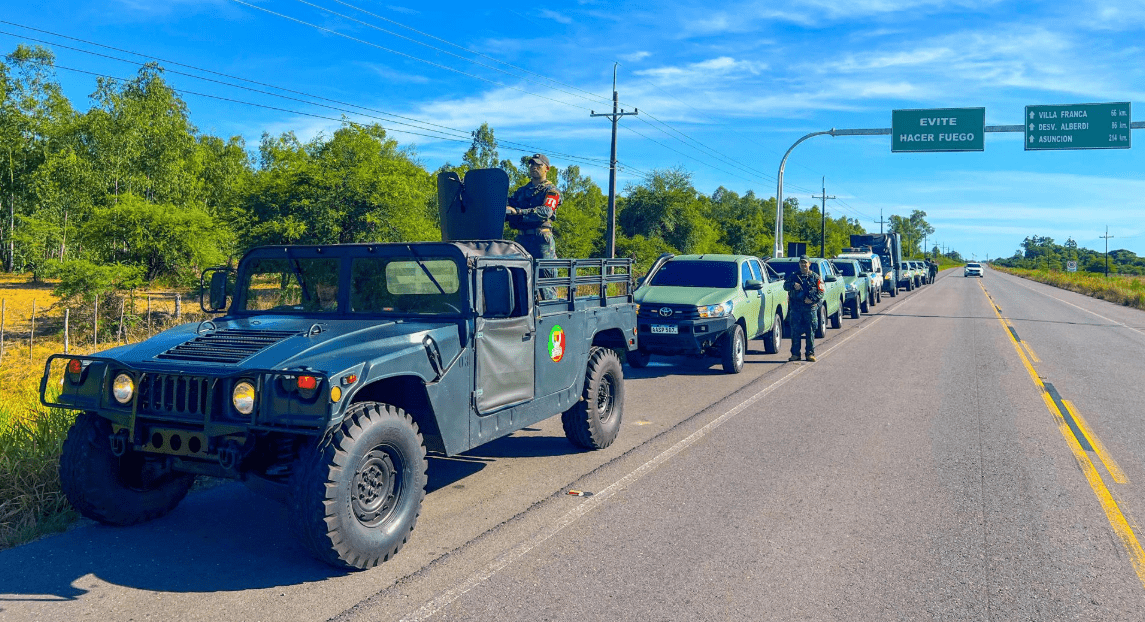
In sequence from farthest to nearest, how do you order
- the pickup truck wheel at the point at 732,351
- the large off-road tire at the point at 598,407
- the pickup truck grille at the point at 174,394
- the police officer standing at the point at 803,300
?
the police officer standing at the point at 803,300, the pickup truck wheel at the point at 732,351, the large off-road tire at the point at 598,407, the pickup truck grille at the point at 174,394

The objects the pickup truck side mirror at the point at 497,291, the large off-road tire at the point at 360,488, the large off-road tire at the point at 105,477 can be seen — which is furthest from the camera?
the pickup truck side mirror at the point at 497,291

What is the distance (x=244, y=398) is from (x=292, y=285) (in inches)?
68.5

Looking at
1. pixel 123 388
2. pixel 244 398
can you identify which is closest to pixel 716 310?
pixel 244 398

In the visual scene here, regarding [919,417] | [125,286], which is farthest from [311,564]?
[125,286]

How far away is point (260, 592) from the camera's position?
3943 mm

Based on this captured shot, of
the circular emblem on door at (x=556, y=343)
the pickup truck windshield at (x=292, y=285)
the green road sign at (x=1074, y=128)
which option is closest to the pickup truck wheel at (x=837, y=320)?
the green road sign at (x=1074, y=128)

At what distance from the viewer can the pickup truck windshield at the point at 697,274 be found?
1280 centimetres

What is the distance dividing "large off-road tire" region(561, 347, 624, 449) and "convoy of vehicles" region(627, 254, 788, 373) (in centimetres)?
433

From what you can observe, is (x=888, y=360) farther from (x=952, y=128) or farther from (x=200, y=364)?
(x=952, y=128)

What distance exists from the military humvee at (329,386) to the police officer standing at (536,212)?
1263mm

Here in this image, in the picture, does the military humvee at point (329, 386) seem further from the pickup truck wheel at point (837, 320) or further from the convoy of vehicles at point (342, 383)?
the pickup truck wheel at point (837, 320)

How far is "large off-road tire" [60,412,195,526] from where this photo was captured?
452cm

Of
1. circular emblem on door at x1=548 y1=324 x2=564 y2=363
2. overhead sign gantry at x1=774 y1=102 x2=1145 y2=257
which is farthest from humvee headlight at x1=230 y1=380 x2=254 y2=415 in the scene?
overhead sign gantry at x1=774 y1=102 x2=1145 y2=257

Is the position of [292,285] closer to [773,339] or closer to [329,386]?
[329,386]
